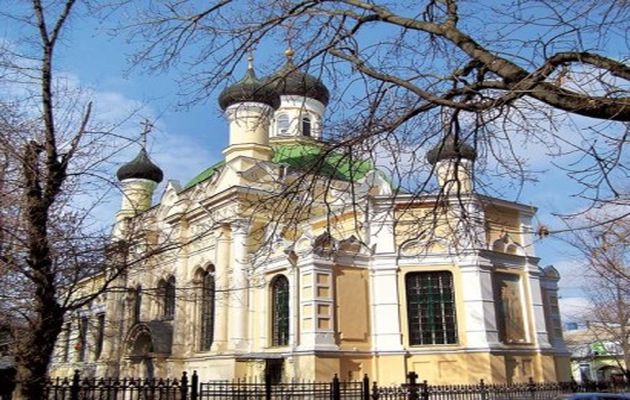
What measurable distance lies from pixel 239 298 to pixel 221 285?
111 centimetres

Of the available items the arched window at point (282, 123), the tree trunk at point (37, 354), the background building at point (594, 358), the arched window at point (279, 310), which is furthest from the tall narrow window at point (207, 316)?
the background building at point (594, 358)

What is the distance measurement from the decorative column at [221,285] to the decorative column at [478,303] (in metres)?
7.59

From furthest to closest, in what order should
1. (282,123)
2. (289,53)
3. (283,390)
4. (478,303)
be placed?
(282,123) < (478,303) < (283,390) < (289,53)

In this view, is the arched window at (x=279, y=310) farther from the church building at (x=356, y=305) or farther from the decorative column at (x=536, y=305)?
the decorative column at (x=536, y=305)

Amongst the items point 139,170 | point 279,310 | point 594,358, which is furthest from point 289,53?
point 594,358

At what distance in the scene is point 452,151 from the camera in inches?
296

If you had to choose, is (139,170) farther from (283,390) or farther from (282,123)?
(283,390)

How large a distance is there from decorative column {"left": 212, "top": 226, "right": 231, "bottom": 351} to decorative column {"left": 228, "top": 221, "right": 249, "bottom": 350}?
31cm

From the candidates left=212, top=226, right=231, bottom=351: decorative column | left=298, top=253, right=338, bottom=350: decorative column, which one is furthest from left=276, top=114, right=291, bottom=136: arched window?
left=298, top=253, right=338, bottom=350: decorative column

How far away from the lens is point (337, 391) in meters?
12.3

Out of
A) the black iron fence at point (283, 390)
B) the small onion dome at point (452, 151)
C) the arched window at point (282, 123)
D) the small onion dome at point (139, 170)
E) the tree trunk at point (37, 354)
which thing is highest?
the arched window at point (282, 123)

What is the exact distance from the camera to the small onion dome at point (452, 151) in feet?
24.2

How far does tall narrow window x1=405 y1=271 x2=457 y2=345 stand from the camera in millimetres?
18719

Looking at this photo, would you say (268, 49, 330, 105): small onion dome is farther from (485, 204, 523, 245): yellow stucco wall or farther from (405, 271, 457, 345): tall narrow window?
(485, 204, 523, 245): yellow stucco wall
